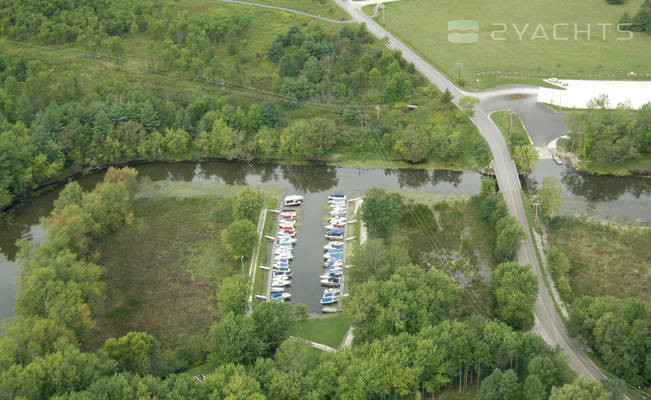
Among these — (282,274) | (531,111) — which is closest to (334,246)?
(282,274)

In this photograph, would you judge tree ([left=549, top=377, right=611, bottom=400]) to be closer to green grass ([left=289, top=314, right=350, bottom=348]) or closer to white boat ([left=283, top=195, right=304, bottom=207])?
green grass ([left=289, top=314, right=350, bottom=348])

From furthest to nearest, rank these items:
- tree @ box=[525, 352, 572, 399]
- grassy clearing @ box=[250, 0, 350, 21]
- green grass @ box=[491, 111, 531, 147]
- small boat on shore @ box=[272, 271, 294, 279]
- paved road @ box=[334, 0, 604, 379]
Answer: grassy clearing @ box=[250, 0, 350, 21], green grass @ box=[491, 111, 531, 147], small boat on shore @ box=[272, 271, 294, 279], paved road @ box=[334, 0, 604, 379], tree @ box=[525, 352, 572, 399]

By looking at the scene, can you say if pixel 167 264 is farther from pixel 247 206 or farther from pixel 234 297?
pixel 234 297

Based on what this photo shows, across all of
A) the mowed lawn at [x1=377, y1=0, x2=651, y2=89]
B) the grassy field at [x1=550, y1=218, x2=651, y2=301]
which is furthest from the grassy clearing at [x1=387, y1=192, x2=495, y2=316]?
the mowed lawn at [x1=377, y1=0, x2=651, y2=89]

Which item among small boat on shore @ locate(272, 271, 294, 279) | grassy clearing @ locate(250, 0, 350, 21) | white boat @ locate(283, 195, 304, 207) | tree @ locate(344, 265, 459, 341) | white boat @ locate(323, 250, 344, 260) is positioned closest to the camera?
tree @ locate(344, 265, 459, 341)

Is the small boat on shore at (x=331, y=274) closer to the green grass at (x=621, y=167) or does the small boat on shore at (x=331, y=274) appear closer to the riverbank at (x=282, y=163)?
the riverbank at (x=282, y=163)

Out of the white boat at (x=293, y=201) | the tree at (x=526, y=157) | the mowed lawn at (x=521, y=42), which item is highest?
the mowed lawn at (x=521, y=42)

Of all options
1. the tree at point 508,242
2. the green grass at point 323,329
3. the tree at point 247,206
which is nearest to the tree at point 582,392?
the tree at point 508,242
